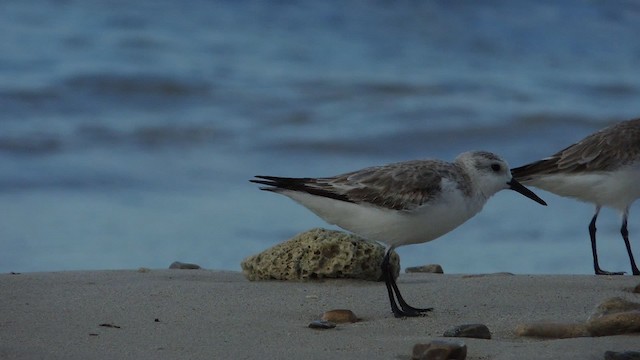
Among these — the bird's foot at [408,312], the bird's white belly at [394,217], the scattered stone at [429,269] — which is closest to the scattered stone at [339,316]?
the bird's foot at [408,312]

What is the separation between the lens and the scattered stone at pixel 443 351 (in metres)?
4.78

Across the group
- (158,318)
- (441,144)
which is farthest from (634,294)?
(441,144)

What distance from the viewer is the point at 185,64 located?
15.5m

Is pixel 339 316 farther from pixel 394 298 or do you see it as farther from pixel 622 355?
pixel 622 355

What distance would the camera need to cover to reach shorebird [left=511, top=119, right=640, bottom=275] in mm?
8344

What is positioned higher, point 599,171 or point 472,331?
point 599,171

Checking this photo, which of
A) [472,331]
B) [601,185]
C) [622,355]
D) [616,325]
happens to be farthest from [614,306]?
[601,185]

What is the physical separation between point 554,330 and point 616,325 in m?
0.28

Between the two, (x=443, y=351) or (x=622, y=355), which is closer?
(x=622, y=355)

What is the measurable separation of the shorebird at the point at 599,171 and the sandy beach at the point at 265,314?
111 centimetres

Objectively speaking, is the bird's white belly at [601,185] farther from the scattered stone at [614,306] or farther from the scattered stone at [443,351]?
the scattered stone at [443,351]

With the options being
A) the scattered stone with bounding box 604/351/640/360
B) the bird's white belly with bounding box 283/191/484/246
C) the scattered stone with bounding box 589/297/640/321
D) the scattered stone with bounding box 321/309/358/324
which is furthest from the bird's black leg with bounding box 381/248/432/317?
the scattered stone with bounding box 604/351/640/360

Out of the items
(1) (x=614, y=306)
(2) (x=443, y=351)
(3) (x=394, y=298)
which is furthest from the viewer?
(3) (x=394, y=298)

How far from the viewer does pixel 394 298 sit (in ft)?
20.7
